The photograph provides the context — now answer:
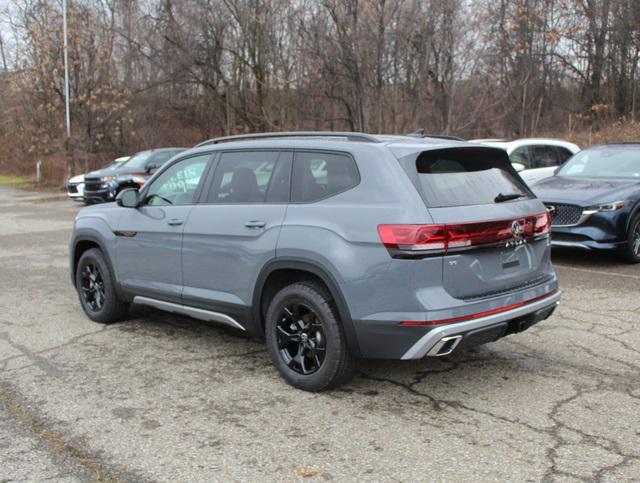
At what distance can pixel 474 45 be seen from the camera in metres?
25.2

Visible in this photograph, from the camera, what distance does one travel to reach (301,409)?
13.8ft

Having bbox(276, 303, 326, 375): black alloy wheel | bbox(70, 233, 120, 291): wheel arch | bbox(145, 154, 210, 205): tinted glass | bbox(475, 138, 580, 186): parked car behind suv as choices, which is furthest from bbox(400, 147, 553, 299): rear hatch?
bbox(475, 138, 580, 186): parked car behind suv

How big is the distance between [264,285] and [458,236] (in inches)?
56.0

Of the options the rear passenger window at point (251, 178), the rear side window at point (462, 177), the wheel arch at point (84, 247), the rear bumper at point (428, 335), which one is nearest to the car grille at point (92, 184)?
the wheel arch at point (84, 247)

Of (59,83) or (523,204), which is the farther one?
(59,83)

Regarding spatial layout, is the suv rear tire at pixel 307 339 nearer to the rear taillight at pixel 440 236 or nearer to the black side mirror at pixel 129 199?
the rear taillight at pixel 440 236

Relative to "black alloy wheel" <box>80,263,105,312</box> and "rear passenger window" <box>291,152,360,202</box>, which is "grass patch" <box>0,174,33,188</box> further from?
"rear passenger window" <box>291,152,360,202</box>

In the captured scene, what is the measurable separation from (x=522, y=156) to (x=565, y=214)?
4.29m

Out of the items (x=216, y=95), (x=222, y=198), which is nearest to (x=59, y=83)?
(x=216, y=95)

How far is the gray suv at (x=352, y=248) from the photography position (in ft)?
13.0

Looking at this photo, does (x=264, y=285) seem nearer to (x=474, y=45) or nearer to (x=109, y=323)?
(x=109, y=323)

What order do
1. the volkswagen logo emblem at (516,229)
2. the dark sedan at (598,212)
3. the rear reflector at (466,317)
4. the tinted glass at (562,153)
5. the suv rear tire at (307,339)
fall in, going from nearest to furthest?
the rear reflector at (466,317) < the suv rear tire at (307,339) < the volkswagen logo emblem at (516,229) < the dark sedan at (598,212) < the tinted glass at (562,153)

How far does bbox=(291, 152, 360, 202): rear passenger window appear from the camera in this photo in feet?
14.4

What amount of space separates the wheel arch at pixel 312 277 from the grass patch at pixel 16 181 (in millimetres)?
28947
